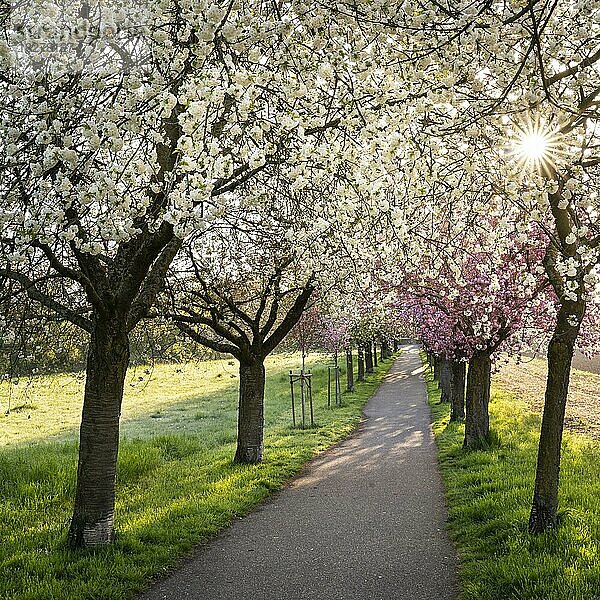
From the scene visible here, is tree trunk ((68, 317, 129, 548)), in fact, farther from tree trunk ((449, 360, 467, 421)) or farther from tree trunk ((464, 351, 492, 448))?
tree trunk ((449, 360, 467, 421))

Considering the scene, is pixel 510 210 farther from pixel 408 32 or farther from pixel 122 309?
pixel 122 309

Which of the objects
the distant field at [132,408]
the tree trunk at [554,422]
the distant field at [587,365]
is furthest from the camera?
the distant field at [587,365]

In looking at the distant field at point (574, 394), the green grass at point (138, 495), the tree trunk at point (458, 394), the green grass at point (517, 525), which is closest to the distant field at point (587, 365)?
the distant field at point (574, 394)

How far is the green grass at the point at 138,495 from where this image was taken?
6977mm

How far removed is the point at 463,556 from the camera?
7473mm

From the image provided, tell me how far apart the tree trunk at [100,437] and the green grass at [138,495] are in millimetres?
326

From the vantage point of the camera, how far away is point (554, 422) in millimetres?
7664

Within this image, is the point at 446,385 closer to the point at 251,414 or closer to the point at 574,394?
the point at 574,394

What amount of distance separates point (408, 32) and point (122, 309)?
4990mm

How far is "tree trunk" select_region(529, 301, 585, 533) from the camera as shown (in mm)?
7555

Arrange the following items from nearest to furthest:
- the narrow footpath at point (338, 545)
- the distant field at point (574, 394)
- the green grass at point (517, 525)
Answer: the green grass at point (517, 525) < the narrow footpath at point (338, 545) < the distant field at point (574, 394)

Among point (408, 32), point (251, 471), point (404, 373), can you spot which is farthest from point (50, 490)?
point (404, 373)

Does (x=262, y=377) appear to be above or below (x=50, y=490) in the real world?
above

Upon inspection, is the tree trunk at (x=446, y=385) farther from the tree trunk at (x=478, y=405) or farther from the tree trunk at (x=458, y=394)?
the tree trunk at (x=478, y=405)
